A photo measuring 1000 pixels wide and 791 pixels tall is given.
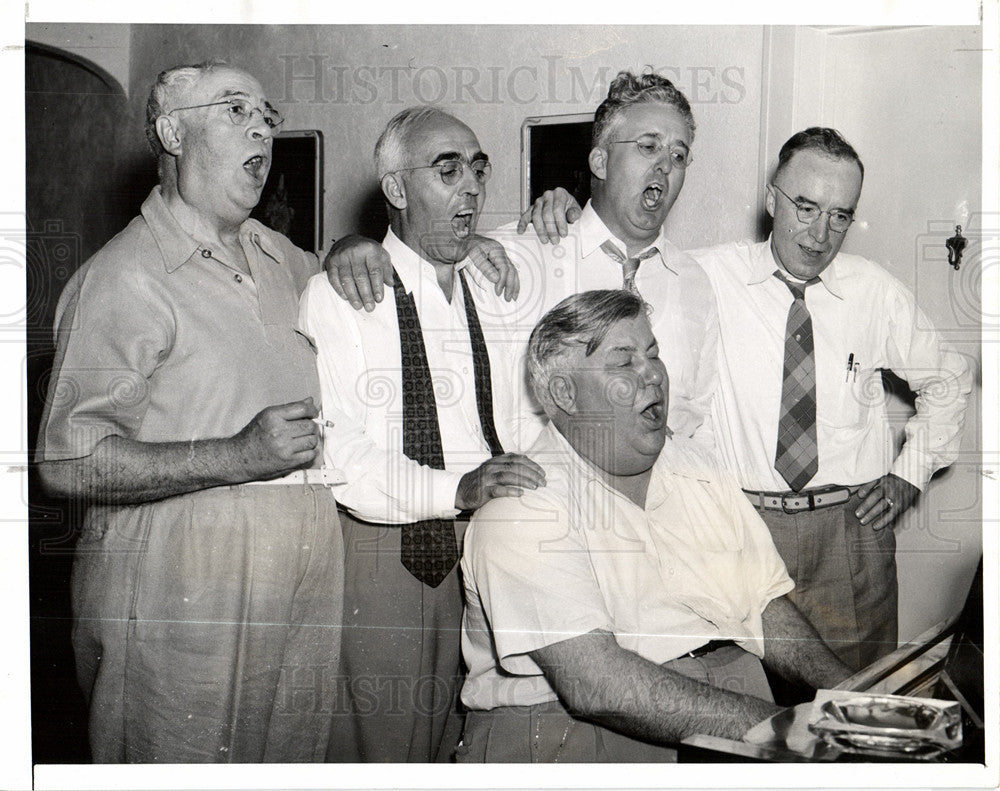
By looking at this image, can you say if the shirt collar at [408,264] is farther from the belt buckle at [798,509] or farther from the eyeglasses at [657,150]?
the belt buckle at [798,509]

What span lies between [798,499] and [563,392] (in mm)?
788

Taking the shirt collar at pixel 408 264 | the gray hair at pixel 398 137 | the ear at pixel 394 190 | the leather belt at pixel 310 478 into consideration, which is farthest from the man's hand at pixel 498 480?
the gray hair at pixel 398 137

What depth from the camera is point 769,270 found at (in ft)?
11.1

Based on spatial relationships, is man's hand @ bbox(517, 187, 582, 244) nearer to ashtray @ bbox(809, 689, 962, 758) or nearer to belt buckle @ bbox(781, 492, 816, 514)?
belt buckle @ bbox(781, 492, 816, 514)

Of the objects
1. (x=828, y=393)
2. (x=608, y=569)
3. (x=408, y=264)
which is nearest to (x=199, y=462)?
(x=408, y=264)

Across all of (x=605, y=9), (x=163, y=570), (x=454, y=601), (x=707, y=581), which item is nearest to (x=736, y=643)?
(x=707, y=581)

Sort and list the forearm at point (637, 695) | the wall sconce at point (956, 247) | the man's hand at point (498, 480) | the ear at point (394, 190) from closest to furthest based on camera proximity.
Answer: the forearm at point (637, 695), the man's hand at point (498, 480), the ear at point (394, 190), the wall sconce at point (956, 247)

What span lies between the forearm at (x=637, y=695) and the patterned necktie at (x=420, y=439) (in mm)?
416

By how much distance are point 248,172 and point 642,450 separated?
1.38 metres

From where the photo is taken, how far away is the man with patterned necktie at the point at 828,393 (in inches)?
132

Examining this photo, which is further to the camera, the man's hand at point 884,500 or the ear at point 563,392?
the man's hand at point 884,500

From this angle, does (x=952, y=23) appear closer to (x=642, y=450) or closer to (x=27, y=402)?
(x=642, y=450)

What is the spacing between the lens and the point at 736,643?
325cm

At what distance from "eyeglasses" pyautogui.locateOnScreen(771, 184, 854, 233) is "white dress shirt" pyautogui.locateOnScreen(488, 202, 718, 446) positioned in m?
0.34
